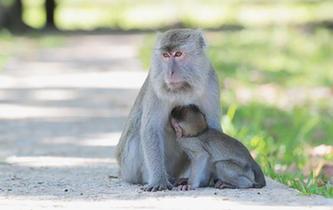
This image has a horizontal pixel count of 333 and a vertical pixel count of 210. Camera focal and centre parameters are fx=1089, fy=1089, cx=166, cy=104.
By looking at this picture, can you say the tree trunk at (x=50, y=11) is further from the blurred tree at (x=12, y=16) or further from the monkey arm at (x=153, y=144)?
the monkey arm at (x=153, y=144)

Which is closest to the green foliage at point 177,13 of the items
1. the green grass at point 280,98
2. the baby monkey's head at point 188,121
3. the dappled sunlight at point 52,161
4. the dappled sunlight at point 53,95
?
the green grass at point 280,98

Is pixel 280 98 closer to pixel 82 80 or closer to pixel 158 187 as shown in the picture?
pixel 82 80

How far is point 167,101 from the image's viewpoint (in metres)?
7.88

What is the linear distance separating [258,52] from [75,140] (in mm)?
10258

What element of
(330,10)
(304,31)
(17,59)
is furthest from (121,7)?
(17,59)

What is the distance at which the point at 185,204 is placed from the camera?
6906mm

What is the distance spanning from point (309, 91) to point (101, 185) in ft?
25.1

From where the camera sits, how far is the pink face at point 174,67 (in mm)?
7672

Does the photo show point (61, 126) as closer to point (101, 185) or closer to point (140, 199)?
point (101, 185)

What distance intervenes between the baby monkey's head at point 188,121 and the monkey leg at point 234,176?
326 millimetres

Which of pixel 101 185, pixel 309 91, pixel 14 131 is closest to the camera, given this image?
pixel 101 185

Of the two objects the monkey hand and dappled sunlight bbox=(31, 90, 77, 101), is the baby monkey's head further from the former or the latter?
dappled sunlight bbox=(31, 90, 77, 101)

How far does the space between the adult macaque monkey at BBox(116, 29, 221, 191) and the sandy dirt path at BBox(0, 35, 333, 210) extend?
7.4 inches

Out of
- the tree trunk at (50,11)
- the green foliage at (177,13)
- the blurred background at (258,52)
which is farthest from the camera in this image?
the green foliage at (177,13)
